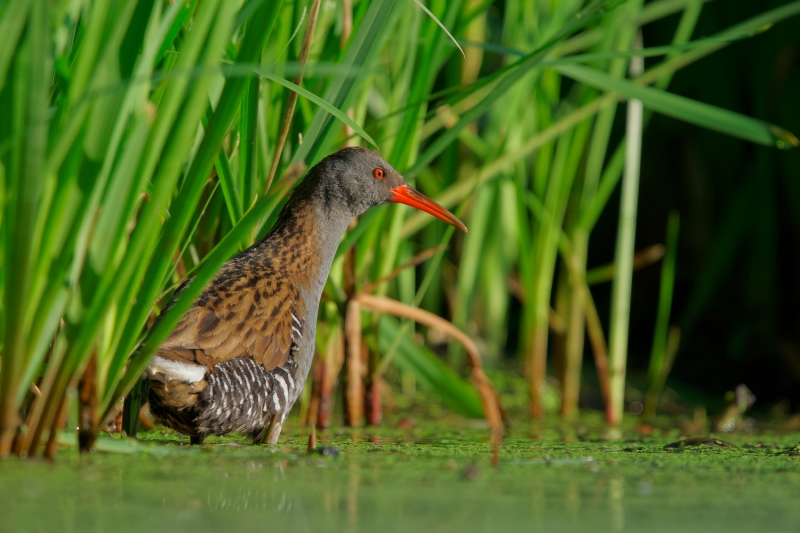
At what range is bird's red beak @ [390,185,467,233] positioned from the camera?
3023mm

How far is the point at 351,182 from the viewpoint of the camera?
2928mm

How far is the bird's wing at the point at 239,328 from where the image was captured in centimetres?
230

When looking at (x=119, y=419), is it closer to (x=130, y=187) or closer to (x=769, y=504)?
(x=130, y=187)

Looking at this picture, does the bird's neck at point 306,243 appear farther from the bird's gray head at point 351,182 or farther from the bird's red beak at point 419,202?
the bird's red beak at point 419,202

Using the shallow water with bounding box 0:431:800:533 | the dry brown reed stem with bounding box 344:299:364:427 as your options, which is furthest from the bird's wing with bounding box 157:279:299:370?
the dry brown reed stem with bounding box 344:299:364:427

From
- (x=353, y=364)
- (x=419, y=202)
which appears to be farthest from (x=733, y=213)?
(x=353, y=364)

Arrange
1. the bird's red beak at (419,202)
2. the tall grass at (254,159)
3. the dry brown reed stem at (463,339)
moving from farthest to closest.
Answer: the dry brown reed stem at (463,339)
the bird's red beak at (419,202)
the tall grass at (254,159)

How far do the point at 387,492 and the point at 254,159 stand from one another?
1.04 m

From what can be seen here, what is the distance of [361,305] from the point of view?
3.13 m

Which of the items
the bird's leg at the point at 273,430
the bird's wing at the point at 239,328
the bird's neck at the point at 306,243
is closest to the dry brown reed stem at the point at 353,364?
the bird's neck at the point at 306,243

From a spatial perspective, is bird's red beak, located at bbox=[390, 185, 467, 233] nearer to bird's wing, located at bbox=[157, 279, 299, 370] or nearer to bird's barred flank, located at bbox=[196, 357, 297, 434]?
bird's wing, located at bbox=[157, 279, 299, 370]

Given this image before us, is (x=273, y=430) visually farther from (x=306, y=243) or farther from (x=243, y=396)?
(x=306, y=243)

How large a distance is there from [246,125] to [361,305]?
915 millimetres

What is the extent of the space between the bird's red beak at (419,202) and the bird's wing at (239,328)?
559 millimetres
